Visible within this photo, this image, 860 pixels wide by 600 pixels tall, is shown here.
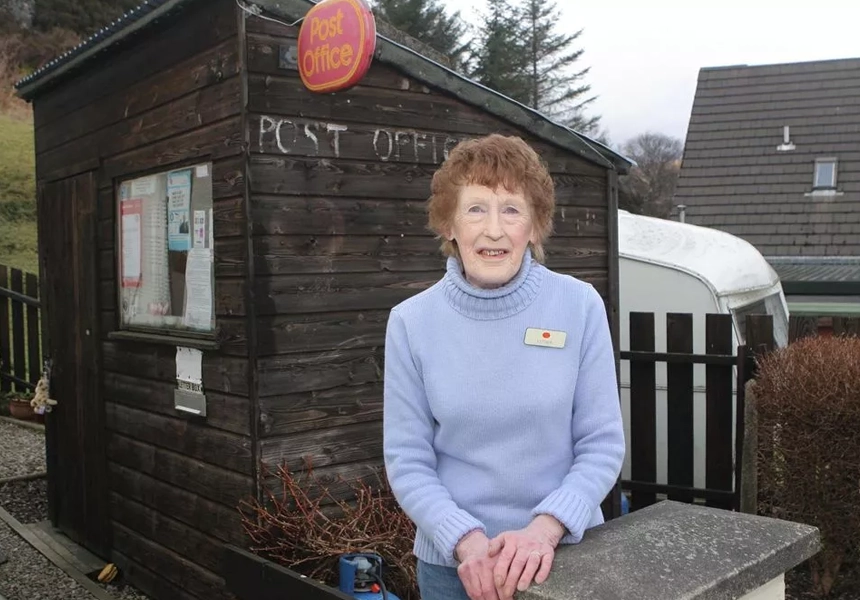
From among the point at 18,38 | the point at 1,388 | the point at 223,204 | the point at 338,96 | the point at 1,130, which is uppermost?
the point at 18,38

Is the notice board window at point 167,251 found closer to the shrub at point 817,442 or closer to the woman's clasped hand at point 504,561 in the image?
the woman's clasped hand at point 504,561

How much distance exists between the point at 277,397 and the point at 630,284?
4.25 meters

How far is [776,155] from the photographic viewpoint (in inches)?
703

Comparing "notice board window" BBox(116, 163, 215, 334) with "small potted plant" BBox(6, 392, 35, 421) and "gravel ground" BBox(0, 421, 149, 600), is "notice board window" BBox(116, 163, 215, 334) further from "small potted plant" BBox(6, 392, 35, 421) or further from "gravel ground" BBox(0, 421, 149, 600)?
"small potted plant" BBox(6, 392, 35, 421)

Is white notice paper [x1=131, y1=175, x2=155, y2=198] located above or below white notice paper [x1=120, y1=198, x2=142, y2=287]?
above

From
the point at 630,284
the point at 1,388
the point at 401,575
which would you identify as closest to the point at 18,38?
the point at 1,388

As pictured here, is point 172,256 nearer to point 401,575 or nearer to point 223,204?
point 223,204

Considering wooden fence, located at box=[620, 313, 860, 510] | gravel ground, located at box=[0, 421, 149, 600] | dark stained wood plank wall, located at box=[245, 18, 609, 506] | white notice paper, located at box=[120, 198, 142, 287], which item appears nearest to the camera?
dark stained wood plank wall, located at box=[245, 18, 609, 506]

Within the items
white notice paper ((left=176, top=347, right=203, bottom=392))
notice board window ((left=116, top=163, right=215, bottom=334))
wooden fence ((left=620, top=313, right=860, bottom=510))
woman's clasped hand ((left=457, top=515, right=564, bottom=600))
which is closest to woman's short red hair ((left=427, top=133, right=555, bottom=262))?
woman's clasped hand ((left=457, top=515, right=564, bottom=600))

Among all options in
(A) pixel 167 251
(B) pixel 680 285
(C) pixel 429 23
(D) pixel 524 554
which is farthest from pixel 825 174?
(C) pixel 429 23

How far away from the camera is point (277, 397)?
424cm

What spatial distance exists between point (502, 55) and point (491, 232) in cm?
3550

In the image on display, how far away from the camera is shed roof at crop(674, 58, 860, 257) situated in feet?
54.3

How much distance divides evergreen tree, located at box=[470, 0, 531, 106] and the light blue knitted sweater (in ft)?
109
